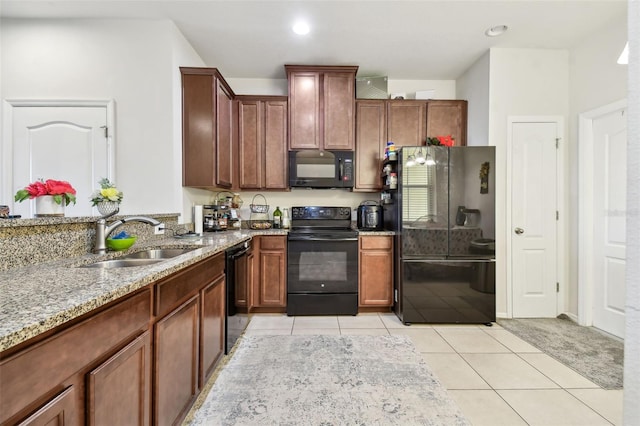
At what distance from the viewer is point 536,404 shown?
5.59 ft

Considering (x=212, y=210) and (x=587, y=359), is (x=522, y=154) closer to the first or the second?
(x=587, y=359)

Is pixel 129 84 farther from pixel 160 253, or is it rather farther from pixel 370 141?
pixel 370 141

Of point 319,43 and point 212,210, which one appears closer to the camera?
point 319,43

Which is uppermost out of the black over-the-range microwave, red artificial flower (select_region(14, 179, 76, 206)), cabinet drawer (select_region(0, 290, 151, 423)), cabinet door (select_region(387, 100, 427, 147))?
cabinet door (select_region(387, 100, 427, 147))

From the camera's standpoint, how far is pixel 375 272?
10.2 feet

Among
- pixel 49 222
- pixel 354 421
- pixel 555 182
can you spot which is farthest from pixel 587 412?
pixel 49 222

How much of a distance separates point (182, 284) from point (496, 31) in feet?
11.3

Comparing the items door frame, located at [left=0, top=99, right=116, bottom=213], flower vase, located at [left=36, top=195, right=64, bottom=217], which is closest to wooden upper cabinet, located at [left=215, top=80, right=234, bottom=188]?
door frame, located at [left=0, top=99, right=116, bottom=213]

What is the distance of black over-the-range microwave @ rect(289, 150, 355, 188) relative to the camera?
3369 millimetres

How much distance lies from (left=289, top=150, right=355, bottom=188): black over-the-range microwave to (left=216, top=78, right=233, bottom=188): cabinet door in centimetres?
71

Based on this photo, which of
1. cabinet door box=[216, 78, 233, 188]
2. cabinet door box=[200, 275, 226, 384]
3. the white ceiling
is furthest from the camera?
cabinet door box=[216, 78, 233, 188]

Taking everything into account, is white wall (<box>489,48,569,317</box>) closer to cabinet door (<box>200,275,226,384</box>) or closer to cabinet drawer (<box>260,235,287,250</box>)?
cabinet drawer (<box>260,235,287,250</box>)

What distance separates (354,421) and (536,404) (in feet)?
3.71

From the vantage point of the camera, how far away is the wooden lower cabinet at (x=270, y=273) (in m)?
3.08
